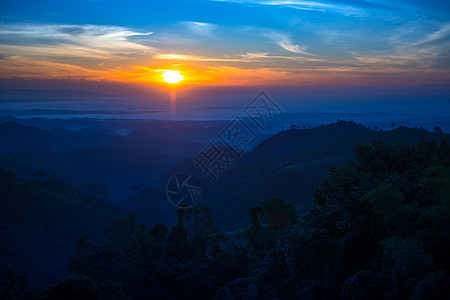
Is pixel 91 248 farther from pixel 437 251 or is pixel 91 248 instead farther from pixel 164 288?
pixel 437 251

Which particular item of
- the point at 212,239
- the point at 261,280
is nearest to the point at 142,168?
the point at 212,239

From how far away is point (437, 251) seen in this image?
8000mm

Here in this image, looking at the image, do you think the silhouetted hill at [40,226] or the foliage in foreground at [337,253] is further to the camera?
the silhouetted hill at [40,226]

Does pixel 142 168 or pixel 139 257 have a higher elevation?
pixel 139 257

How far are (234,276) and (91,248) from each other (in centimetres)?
765

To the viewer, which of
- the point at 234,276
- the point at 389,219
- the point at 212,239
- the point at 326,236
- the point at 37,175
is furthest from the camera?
the point at 37,175
